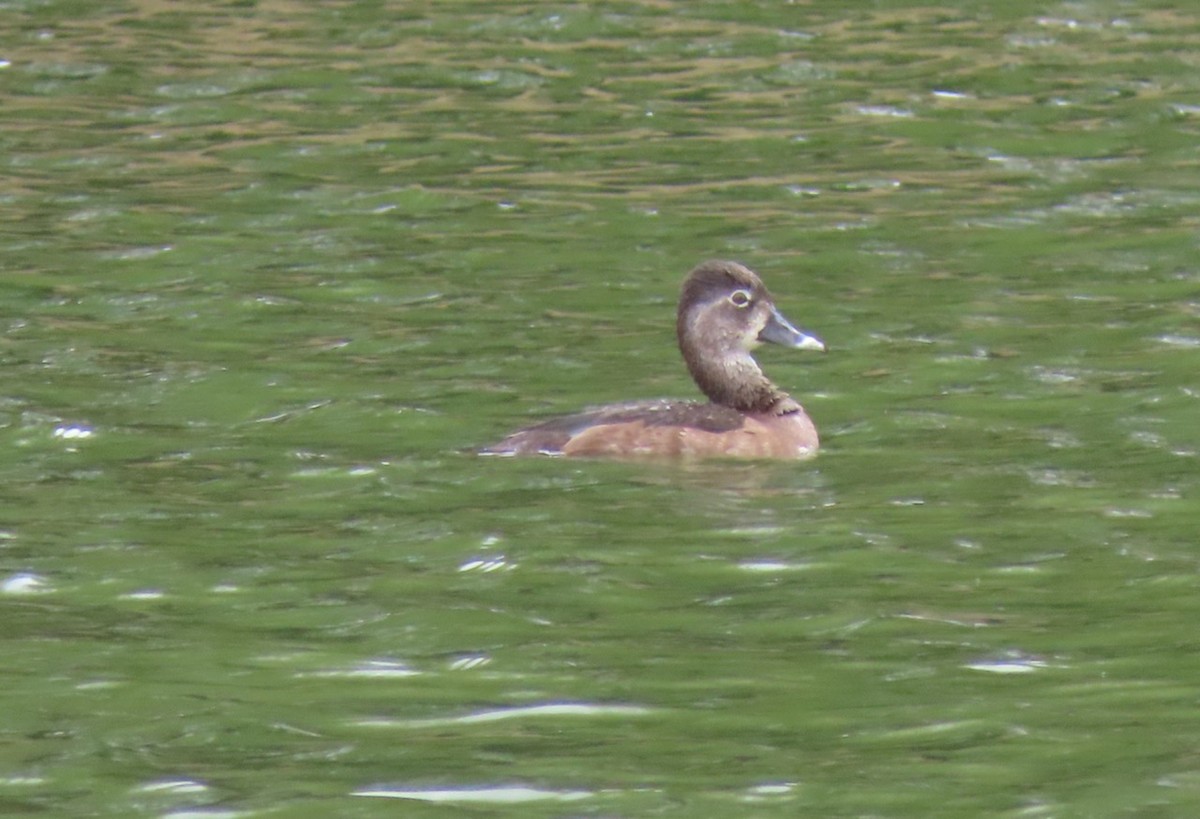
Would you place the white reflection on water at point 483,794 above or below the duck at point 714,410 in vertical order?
above

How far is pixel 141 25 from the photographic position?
79.2 feet

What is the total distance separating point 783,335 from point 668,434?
1.35m

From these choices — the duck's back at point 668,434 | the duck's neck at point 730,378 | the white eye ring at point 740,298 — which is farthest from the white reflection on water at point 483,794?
the white eye ring at point 740,298

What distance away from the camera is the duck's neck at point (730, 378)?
12852 mm

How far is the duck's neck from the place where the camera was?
12.9m

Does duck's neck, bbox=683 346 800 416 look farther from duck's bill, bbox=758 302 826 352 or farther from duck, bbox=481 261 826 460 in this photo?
duck's bill, bbox=758 302 826 352

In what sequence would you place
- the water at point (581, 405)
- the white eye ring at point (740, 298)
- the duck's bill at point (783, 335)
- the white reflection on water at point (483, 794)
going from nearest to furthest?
the white reflection on water at point (483, 794), the water at point (581, 405), the white eye ring at point (740, 298), the duck's bill at point (783, 335)

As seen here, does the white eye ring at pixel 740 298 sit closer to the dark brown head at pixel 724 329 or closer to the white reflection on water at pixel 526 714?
the dark brown head at pixel 724 329

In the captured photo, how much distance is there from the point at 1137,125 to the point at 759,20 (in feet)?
16.9

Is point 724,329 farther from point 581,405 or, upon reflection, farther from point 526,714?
point 526,714

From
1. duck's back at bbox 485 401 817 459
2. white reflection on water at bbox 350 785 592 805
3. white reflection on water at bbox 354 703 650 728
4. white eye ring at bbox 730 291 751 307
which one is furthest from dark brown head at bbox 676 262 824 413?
white reflection on water at bbox 350 785 592 805

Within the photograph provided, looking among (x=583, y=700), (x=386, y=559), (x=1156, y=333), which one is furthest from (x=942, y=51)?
(x=583, y=700)

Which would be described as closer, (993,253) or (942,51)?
(993,253)

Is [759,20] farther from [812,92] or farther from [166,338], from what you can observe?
[166,338]
